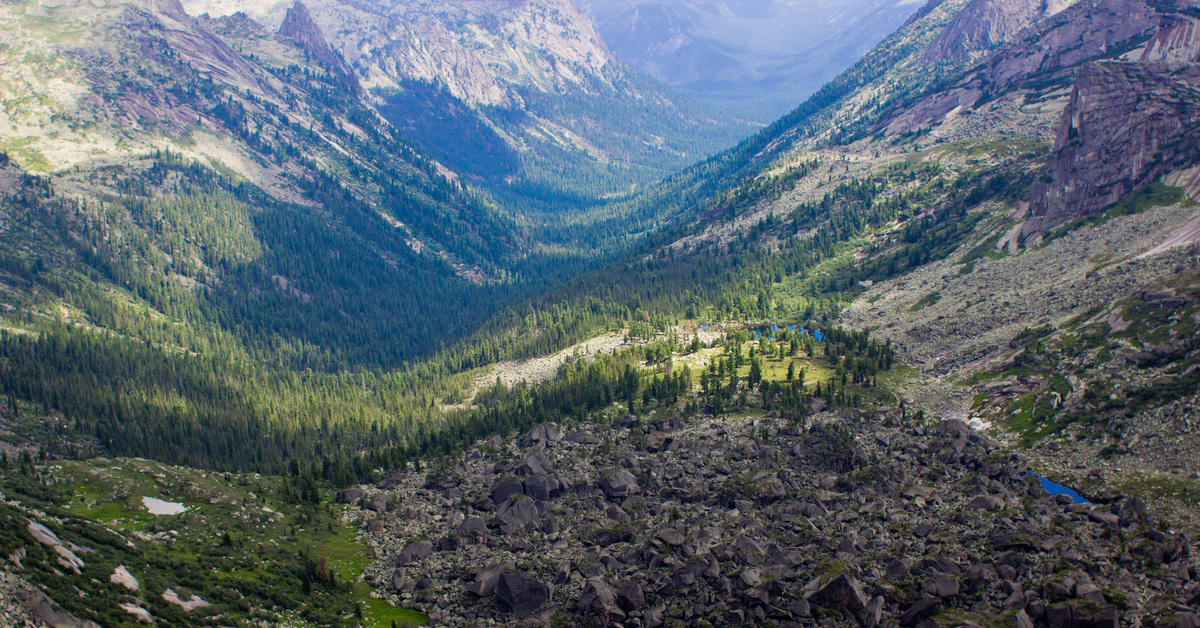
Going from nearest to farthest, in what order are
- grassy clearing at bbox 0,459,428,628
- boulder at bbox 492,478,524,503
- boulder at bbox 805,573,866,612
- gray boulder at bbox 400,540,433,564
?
1. boulder at bbox 805,573,866,612
2. grassy clearing at bbox 0,459,428,628
3. gray boulder at bbox 400,540,433,564
4. boulder at bbox 492,478,524,503

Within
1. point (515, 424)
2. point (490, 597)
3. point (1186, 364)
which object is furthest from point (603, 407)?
point (1186, 364)

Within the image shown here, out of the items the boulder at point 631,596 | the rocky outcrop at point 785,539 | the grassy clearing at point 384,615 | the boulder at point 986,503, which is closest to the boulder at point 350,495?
the rocky outcrop at point 785,539

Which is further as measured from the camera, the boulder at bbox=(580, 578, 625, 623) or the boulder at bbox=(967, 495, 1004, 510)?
the boulder at bbox=(967, 495, 1004, 510)

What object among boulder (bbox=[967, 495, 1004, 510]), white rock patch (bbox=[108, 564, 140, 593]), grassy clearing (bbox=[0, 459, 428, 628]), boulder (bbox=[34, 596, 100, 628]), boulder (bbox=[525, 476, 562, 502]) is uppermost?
boulder (bbox=[34, 596, 100, 628])

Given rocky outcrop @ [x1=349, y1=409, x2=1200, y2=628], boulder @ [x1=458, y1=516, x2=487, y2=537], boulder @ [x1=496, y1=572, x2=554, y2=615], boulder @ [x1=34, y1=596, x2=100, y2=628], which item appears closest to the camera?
boulder @ [x1=34, y1=596, x2=100, y2=628]

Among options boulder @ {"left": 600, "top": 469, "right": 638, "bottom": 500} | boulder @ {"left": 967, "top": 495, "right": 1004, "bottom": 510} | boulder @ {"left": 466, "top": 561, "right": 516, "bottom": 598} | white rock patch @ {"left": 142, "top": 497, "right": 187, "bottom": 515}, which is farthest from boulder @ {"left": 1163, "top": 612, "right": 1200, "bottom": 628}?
white rock patch @ {"left": 142, "top": 497, "right": 187, "bottom": 515}

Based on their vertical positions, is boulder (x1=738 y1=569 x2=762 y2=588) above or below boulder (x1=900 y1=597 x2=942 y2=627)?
above

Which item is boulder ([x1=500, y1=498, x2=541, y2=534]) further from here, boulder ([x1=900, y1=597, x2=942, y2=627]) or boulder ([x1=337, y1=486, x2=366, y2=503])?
boulder ([x1=900, y1=597, x2=942, y2=627])
